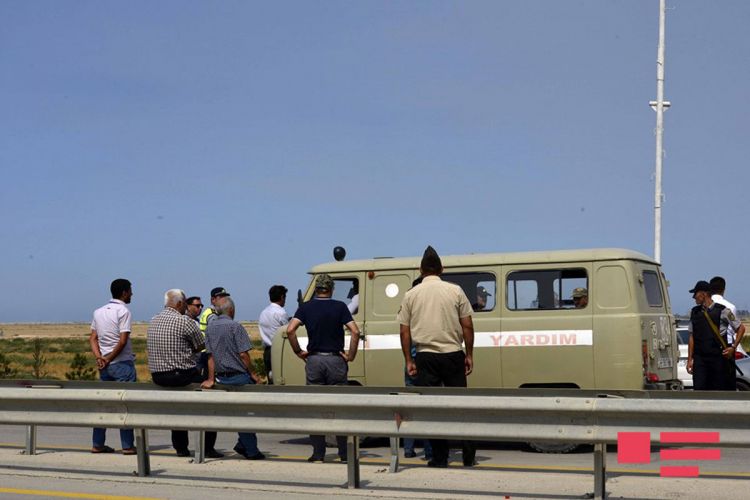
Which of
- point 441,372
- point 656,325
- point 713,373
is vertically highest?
point 656,325

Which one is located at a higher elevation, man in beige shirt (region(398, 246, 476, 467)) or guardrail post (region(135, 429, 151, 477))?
man in beige shirt (region(398, 246, 476, 467))

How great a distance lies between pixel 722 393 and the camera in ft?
26.9

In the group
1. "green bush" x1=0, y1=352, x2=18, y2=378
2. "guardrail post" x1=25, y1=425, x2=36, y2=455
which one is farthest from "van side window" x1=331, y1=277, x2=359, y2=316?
"green bush" x1=0, y1=352, x2=18, y2=378

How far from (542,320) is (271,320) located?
11.6 feet

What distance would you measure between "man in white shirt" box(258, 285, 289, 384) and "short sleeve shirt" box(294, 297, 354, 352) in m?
3.00

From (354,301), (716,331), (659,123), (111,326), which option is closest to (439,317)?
(354,301)

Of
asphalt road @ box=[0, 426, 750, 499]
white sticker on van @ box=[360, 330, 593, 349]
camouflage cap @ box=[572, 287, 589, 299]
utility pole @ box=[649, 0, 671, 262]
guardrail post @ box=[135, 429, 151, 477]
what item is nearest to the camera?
asphalt road @ box=[0, 426, 750, 499]

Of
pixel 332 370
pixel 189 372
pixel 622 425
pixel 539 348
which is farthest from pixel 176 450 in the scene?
pixel 622 425

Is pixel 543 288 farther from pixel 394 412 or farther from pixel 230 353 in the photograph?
pixel 394 412

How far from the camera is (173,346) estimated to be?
10.7m

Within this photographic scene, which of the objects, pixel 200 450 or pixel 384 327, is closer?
pixel 200 450

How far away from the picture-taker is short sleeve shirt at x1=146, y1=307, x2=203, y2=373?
1067 cm

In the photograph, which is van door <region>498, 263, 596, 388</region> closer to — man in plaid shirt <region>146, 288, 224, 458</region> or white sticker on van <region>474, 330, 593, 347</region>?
white sticker on van <region>474, 330, 593, 347</region>

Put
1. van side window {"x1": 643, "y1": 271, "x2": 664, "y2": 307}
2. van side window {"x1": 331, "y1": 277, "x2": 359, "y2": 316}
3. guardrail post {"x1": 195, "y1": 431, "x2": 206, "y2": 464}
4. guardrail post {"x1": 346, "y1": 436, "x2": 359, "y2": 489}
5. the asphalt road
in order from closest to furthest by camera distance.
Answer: the asphalt road, guardrail post {"x1": 346, "y1": 436, "x2": 359, "y2": 489}, guardrail post {"x1": 195, "y1": 431, "x2": 206, "y2": 464}, van side window {"x1": 643, "y1": 271, "x2": 664, "y2": 307}, van side window {"x1": 331, "y1": 277, "x2": 359, "y2": 316}
